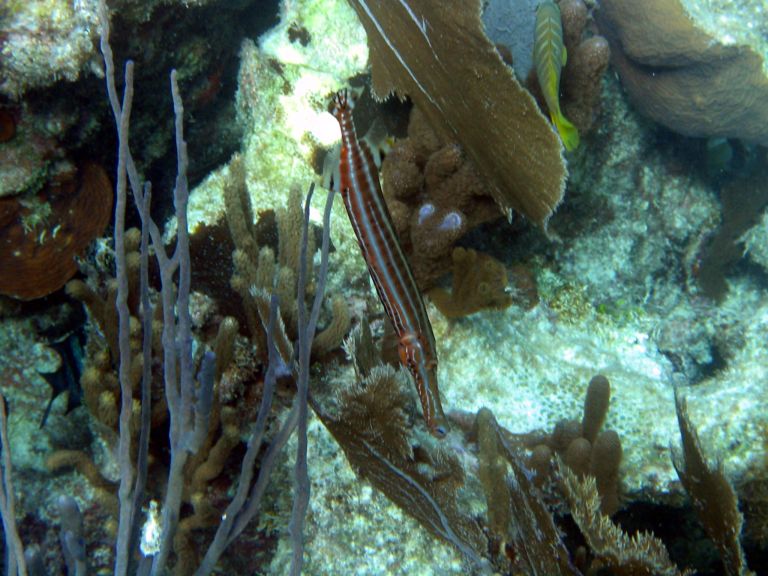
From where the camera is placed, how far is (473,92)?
282 cm

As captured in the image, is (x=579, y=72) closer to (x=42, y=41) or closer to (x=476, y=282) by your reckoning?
(x=476, y=282)

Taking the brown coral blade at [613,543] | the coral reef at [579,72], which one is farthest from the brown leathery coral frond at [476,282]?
the brown coral blade at [613,543]

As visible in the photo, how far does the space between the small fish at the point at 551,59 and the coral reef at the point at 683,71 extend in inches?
56.3

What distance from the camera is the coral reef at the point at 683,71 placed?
4270 millimetres

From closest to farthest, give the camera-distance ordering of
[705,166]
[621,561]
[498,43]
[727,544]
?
1. [621,561]
2. [727,544]
3. [498,43]
4. [705,166]

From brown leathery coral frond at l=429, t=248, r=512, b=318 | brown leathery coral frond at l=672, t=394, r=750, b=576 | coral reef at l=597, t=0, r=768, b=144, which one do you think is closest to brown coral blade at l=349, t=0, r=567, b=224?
brown leathery coral frond at l=429, t=248, r=512, b=318

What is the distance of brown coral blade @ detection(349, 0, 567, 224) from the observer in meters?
2.59

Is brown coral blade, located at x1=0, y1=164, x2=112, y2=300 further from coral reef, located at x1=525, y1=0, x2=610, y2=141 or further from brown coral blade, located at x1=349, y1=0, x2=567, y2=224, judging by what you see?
coral reef, located at x1=525, y1=0, x2=610, y2=141

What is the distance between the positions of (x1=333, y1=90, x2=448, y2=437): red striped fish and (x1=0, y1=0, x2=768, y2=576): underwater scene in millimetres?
15

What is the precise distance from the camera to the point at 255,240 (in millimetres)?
3525

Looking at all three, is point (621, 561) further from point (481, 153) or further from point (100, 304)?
point (100, 304)

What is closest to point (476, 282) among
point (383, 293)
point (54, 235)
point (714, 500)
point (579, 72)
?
point (383, 293)

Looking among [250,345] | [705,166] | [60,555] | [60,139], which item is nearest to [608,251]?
[705,166]

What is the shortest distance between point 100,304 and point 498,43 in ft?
10.9
